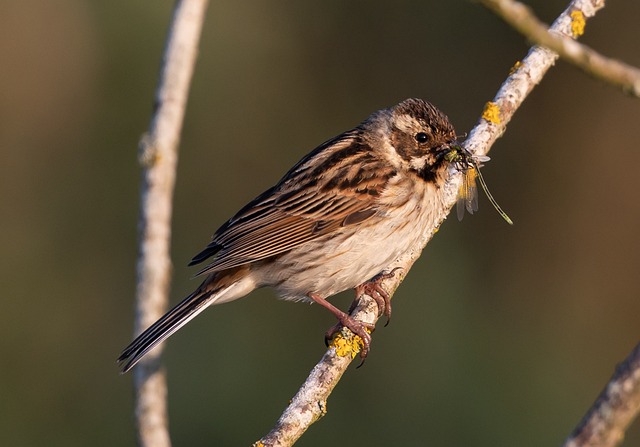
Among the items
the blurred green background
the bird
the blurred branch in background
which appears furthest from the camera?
the blurred green background

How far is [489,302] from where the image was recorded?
7574 mm

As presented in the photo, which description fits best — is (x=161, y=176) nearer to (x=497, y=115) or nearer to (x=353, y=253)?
(x=353, y=253)

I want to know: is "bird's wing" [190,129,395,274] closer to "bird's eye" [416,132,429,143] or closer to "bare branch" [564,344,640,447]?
"bird's eye" [416,132,429,143]

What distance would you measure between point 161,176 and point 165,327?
39.3 inches

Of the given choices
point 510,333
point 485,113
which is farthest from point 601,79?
point 510,333

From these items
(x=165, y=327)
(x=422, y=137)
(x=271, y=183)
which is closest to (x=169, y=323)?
(x=165, y=327)

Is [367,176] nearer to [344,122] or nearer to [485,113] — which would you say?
[485,113]

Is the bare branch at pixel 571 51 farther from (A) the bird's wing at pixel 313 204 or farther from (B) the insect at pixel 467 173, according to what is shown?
(A) the bird's wing at pixel 313 204

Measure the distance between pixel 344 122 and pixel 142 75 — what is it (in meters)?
1.80

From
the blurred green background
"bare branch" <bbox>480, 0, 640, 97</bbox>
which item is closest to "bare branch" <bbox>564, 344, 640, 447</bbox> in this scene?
"bare branch" <bbox>480, 0, 640, 97</bbox>

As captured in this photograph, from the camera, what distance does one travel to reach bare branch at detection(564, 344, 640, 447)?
7.03 feet

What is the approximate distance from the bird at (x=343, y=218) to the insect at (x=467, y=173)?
0.04 meters

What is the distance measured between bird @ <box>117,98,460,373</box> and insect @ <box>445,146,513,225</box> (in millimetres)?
41

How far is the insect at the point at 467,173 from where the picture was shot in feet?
16.1
